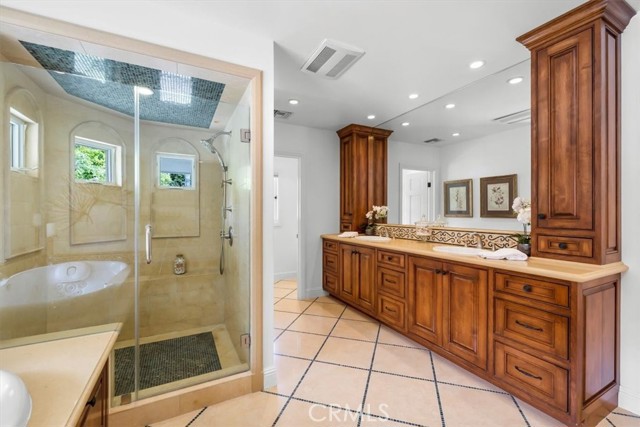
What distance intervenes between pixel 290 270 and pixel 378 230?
6.91 ft

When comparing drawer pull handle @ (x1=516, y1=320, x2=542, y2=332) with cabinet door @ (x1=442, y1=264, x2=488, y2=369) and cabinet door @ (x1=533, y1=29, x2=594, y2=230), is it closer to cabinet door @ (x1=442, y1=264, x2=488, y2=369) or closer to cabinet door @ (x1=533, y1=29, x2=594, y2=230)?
cabinet door @ (x1=442, y1=264, x2=488, y2=369)

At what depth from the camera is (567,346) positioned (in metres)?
1.51

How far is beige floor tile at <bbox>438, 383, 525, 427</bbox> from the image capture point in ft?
5.27

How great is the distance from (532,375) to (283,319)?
2314 mm

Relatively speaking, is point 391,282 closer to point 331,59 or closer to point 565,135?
point 565,135

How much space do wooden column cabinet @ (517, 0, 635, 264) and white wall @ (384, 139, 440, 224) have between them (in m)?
1.11

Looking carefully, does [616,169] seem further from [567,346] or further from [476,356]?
[476,356]

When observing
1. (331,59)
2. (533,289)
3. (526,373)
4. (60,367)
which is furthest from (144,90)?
(526,373)

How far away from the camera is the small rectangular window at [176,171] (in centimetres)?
279

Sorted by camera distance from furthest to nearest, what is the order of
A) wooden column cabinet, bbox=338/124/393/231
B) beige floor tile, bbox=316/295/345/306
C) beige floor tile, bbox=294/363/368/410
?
beige floor tile, bbox=316/295/345/306, wooden column cabinet, bbox=338/124/393/231, beige floor tile, bbox=294/363/368/410

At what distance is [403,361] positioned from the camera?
227 centimetres

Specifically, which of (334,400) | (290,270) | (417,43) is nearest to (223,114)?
(417,43)

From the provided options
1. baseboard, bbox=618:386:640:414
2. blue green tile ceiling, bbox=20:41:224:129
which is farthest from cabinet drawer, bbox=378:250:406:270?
blue green tile ceiling, bbox=20:41:224:129

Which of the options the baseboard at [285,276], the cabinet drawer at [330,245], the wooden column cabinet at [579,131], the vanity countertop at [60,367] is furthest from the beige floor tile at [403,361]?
the baseboard at [285,276]
